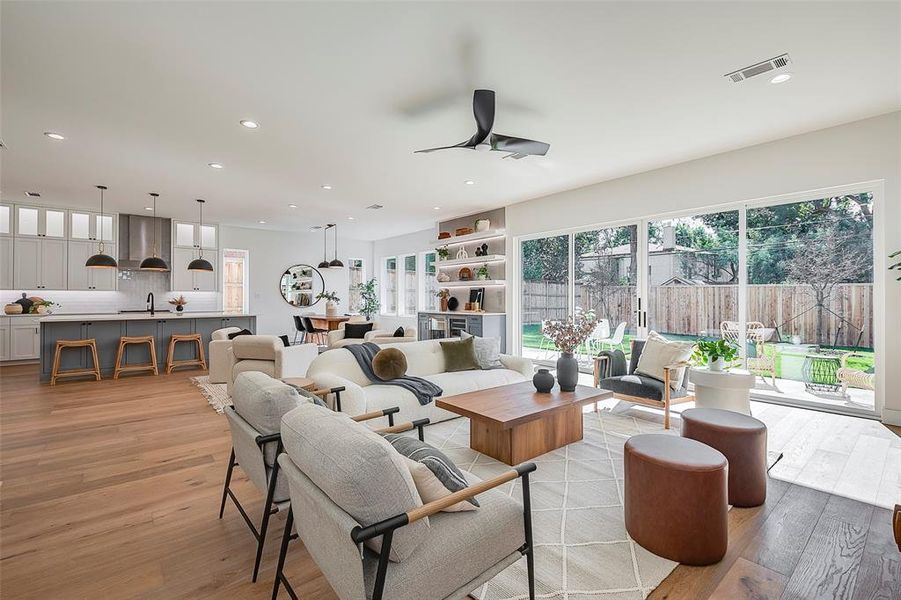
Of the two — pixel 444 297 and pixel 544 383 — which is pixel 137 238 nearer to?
pixel 444 297

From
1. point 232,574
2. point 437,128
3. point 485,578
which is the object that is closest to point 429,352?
point 437,128

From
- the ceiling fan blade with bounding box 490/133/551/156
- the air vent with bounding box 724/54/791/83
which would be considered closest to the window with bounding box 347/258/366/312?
the ceiling fan blade with bounding box 490/133/551/156

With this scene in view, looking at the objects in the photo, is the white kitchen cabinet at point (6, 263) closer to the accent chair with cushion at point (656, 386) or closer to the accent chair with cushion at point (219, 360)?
the accent chair with cushion at point (219, 360)

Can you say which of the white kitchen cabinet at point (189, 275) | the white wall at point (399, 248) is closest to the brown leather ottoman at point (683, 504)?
the white wall at point (399, 248)

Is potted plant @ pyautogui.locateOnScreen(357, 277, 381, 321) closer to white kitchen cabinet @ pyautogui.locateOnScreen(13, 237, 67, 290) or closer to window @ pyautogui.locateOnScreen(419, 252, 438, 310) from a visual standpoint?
window @ pyautogui.locateOnScreen(419, 252, 438, 310)

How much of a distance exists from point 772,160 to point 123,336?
9.22 m

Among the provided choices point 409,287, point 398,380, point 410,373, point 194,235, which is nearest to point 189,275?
point 194,235

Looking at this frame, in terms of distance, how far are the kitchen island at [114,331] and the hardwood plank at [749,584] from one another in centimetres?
763

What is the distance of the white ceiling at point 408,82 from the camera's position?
8.01ft

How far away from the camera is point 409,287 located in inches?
432

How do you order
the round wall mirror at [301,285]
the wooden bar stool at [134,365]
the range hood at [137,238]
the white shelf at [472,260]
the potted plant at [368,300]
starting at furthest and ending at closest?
the potted plant at [368,300] < the round wall mirror at [301,285] < the range hood at [137,238] < the white shelf at [472,260] < the wooden bar stool at [134,365]

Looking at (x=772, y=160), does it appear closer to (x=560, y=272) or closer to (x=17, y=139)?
(x=560, y=272)

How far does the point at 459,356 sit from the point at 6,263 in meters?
8.31

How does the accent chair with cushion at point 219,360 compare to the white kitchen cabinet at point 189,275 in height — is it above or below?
below
